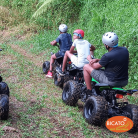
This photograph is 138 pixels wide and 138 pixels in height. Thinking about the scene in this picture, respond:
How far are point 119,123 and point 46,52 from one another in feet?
21.4

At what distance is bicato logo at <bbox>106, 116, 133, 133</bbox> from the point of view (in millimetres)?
3822

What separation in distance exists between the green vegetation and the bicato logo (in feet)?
0.72

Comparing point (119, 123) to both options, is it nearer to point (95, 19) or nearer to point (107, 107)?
point (107, 107)

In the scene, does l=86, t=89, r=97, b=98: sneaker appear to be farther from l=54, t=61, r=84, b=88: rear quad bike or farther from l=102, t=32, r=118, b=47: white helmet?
l=102, t=32, r=118, b=47: white helmet

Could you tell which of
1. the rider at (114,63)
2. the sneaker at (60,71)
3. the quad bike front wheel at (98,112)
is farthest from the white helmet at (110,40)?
the sneaker at (60,71)

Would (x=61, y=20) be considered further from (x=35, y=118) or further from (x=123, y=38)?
(x=35, y=118)

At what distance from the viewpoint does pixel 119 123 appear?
383 centimetres

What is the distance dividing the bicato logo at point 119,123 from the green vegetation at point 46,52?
0.72 feet

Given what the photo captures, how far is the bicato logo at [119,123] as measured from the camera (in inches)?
150

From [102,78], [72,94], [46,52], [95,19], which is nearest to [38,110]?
[72,94]

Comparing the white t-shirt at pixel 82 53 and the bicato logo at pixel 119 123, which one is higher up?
the white t-shirt at pixel 82 53

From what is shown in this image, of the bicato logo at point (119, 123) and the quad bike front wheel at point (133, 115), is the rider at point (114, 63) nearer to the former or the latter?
the quad bike front wheel at point (133, 115)

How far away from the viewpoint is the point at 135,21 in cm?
685

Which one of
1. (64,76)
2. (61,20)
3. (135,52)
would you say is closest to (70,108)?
(64,76)
